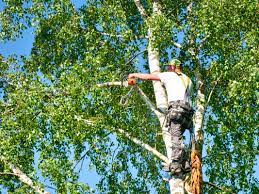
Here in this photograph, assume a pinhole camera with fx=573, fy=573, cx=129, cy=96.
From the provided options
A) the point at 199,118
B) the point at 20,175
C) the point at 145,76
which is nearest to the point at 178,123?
the point at 145,76

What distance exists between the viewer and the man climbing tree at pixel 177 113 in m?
12.5

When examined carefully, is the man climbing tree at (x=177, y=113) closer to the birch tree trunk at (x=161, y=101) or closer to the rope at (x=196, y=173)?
the birch tree trunk at (x=161, y=101)

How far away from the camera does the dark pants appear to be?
1245 cm

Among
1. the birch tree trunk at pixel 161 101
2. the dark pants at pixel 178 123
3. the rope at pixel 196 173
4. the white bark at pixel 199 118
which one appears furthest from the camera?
the white bark at pixel 199 118

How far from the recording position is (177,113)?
41.7ft

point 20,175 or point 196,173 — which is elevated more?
point 20,175

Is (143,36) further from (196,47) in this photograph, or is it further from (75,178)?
(75,178)

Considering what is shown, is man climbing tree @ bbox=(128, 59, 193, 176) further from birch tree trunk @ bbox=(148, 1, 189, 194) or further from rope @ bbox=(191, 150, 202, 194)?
rope @ bbox=(191, 150, 202, 194)

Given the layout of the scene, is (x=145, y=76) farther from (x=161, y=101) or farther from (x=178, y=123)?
(x=161, y=101)

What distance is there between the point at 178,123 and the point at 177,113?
0.98 feet

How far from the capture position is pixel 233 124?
17.1 meters

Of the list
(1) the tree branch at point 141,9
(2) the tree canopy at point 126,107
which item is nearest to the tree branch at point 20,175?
(2) the tree canopy at point 126,107

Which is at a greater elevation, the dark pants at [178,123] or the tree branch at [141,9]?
the tree branch at [141,9]

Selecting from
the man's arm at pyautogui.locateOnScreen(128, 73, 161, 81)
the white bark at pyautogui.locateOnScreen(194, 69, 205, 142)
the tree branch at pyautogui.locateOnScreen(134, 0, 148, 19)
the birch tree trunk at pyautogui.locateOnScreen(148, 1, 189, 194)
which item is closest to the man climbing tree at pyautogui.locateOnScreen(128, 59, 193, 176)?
the man's arm at pyautogui.locateOnScreen(128, 73, 161, 81)
